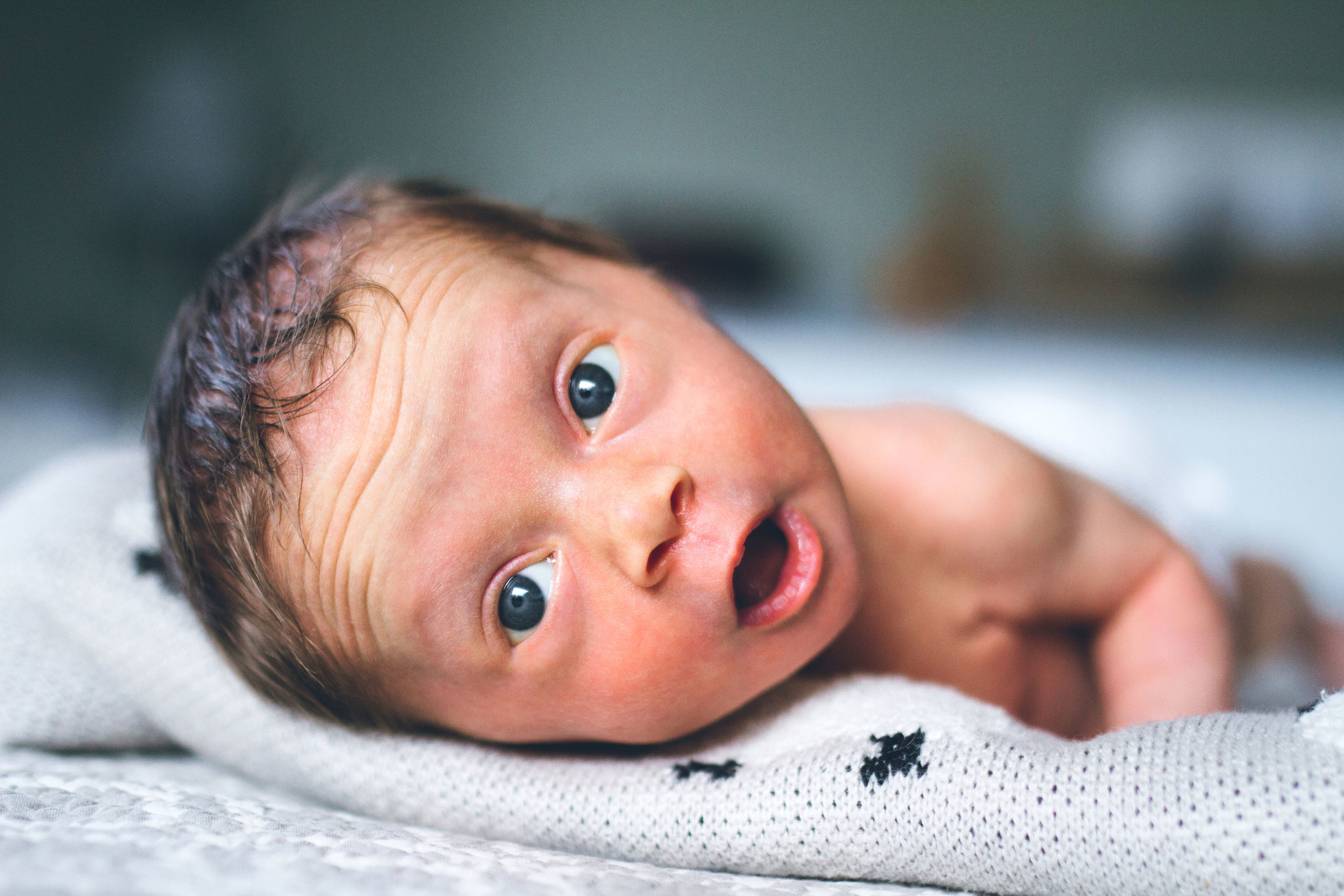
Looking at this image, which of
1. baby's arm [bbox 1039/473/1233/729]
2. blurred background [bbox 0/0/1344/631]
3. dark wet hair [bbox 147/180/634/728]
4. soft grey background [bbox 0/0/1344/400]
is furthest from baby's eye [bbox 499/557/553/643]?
soft grey background [bbox 0/0/1344/400]

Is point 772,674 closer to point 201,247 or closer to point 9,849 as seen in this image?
point 9,849

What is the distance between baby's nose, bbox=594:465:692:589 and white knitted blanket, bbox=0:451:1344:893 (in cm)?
12

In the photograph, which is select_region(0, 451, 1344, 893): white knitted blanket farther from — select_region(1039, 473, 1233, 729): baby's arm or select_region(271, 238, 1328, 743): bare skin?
select_region(1039, 473, 1233, 729): baby's arm

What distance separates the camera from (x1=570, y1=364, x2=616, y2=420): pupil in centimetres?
57

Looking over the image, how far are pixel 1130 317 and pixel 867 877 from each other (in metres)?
2.15

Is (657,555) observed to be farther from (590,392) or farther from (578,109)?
(578,109)

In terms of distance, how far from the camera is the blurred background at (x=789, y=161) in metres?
2.32

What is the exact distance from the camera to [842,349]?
230cm

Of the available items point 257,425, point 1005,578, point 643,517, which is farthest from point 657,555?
point 1005,578

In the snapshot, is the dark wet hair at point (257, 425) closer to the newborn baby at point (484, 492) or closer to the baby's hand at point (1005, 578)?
the newborn baby at point (484, 492)

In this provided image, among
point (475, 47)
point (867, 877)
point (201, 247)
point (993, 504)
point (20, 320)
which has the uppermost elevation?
point (475, 47)

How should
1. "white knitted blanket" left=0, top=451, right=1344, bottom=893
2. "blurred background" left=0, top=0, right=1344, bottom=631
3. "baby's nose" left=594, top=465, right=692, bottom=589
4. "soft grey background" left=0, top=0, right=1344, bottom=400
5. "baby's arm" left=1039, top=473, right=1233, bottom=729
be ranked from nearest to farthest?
1. "white knitted blanket" left=0, top=451, right=1344, bottom=893
2. "baby's nose" left=594, top=465, right=692, bottom=589
3. "baby's arm" left=1039, top=473, right=1233, bottom=729
4. "blurred background" left=0, top=0, right=1344, bottom=631
5. "soft grey background" left=0, top=0, right=1344, bottom=400

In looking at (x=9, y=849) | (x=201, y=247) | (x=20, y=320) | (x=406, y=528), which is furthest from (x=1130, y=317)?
(x=20, y=320)

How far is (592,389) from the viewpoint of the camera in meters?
0.57
